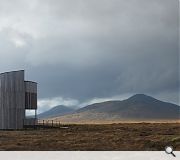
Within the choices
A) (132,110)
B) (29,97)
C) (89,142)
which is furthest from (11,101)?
(132,110)

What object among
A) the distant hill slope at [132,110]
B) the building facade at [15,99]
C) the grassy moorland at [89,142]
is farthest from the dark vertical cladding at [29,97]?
the distant hill slope at [132,110]

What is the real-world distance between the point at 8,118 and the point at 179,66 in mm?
21503

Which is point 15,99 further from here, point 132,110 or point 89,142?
point 132,110

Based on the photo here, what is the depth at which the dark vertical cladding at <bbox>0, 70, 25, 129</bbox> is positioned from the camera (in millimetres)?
27766

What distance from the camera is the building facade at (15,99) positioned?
1094 inches

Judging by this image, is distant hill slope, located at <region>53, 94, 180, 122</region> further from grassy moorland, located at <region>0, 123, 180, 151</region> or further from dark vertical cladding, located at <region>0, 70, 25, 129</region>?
grassy moorland, located at <region>0, 123, 180, 151</region>

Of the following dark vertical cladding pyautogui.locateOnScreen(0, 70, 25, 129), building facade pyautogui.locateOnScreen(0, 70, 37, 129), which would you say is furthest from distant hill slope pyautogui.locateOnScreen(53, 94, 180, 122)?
dark vertical cladding pyautogui.locateOnScreen(0, 70, 25, 129)

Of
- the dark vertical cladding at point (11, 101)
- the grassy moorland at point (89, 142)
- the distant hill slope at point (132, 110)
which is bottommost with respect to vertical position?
the grassy moorland at point (89, 142)

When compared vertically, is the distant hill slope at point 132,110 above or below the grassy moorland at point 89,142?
above

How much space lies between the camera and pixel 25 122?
93.7ft

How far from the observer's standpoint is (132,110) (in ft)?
350

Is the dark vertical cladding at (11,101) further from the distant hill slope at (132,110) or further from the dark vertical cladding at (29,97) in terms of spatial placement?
the distant hill slope at (132,110)

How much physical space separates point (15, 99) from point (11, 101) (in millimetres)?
387
